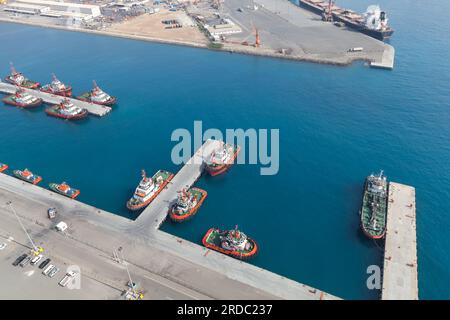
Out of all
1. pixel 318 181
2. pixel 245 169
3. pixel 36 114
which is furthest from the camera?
pixel 36 114

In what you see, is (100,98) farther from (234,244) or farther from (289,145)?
(234,244)

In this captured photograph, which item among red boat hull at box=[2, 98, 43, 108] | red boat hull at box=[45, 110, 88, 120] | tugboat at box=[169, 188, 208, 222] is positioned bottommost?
tugboat at box=[169, 188, 208, 222]

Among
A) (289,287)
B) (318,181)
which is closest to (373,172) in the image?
(318,181)

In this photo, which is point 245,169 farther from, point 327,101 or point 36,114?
point 36,114

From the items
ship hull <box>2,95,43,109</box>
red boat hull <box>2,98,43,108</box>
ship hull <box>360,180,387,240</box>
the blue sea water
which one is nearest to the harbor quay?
the blue sea water

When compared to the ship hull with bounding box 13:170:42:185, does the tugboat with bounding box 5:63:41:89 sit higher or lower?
higher

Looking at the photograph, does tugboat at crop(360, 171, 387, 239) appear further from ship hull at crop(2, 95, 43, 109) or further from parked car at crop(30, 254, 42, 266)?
ship hull at crop(2, 95, 43, 109)

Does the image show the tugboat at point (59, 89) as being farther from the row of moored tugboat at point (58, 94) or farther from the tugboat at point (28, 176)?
the tugboat at point (28, 176)

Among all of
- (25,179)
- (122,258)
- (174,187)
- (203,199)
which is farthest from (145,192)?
(25,179)
